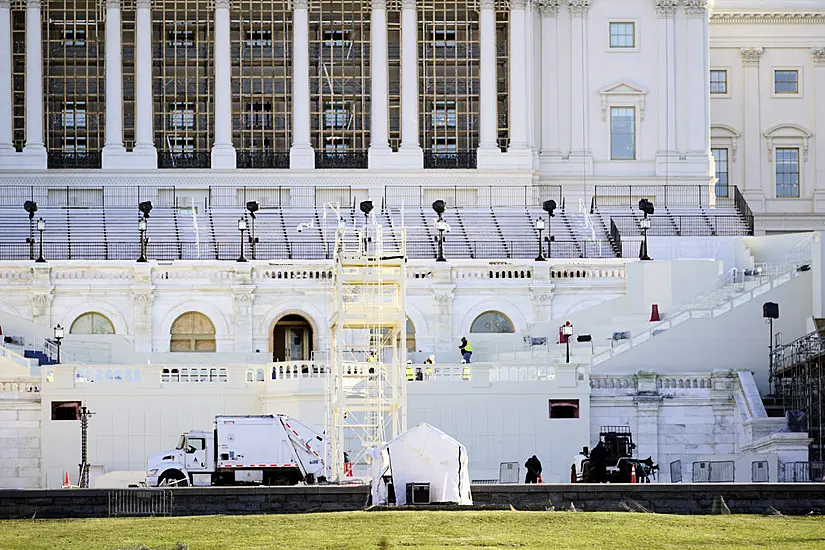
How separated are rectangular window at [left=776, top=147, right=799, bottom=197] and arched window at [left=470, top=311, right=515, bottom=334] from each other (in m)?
32.4

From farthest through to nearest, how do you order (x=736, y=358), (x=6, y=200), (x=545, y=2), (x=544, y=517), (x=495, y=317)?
1. (x=545, y=2)
2. (x=6, y=200)
3. (x=495, y=317)
4. (x=736, y=358)
5. (x=544, y=517)

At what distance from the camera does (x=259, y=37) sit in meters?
98.3

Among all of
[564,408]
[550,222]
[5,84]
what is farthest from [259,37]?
[564,408]

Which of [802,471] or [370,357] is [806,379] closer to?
[802,471]

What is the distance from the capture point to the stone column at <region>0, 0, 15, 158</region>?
9550cm

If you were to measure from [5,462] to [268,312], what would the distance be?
16.0 m

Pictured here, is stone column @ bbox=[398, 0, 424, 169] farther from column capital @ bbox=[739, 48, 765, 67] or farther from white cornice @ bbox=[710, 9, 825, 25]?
column capital @ bbox=[739, 48, 765, 67]

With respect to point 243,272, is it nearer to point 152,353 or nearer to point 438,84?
point 152,353

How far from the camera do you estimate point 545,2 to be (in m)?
99.6

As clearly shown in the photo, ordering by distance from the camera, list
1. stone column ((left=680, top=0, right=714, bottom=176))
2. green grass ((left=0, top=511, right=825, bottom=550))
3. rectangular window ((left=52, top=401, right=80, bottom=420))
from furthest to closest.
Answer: stone column ((left=680, top=0, right=714, bottom=176)) → rectangular window ((left=52, top=401, right=80, bottom=420)) → green grass ((left=0, top=511, right=825, bottom=550))

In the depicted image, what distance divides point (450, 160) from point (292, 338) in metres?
22.9

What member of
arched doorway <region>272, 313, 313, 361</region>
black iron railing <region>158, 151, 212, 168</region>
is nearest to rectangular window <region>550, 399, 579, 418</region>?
arched doorway <region>272, 313, 313, 361</region>

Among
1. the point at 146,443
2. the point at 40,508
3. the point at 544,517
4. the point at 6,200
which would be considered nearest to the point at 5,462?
the point at 146,443

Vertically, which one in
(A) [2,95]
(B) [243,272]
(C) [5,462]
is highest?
(A) [2,95]
